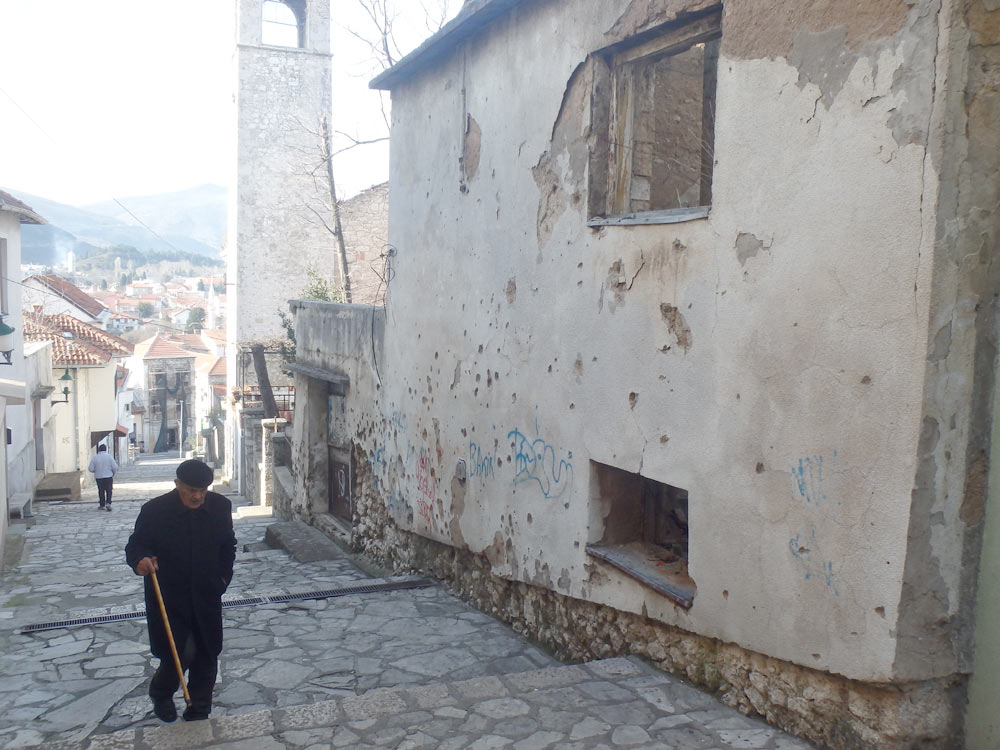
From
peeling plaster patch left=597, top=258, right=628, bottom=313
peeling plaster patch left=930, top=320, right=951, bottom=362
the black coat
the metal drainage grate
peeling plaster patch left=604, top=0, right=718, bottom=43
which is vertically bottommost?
the metal drainage grate

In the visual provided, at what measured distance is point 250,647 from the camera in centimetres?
598

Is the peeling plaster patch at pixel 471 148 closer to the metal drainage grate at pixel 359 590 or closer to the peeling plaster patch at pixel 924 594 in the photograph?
the metal drainage grate at pixel 359 590

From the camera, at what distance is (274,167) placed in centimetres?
2798

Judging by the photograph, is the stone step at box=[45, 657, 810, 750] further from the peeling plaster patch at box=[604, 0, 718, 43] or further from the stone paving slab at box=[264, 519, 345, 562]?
the stone paving slab at box=[264, 519, 345, 562]

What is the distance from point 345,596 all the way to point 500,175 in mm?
3705

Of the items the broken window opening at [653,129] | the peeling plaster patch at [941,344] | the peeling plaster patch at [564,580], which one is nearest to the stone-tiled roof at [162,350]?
the peeling plaster patch at [564,580]

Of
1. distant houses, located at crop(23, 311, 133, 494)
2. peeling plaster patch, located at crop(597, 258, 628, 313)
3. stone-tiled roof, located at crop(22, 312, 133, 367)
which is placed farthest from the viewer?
distant houses, located at crop(23, 311, 133, 494)

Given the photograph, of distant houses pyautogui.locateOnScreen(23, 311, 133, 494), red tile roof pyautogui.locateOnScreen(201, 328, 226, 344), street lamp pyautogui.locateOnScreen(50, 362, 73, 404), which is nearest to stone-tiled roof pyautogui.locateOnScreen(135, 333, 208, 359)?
red tile roof pyautogui.locateOnScreen(201, 328, 226, 344)

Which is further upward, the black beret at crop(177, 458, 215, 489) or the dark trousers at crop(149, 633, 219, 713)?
the black beret at crop(177, 458, 215, 489)

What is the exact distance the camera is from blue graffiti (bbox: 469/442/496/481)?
21.6 ft

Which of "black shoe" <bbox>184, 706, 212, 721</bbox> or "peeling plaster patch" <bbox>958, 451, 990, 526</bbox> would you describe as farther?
"black shoe" <bbox>184, 706, 212, 721</bbox>

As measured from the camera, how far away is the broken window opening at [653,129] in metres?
5.14

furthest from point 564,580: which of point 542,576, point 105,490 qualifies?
point 105,490

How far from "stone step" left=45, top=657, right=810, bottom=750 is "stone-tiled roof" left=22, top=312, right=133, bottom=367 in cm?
2326
